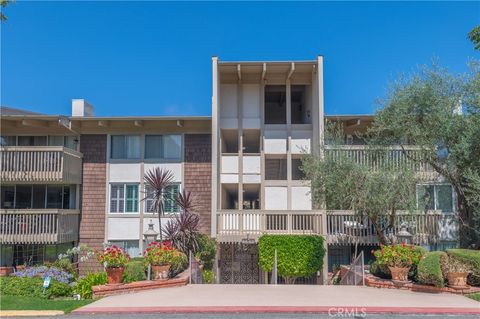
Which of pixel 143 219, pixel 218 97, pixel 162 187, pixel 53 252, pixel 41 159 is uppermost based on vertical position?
pixel 218 97

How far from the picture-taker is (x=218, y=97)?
57.1 ft

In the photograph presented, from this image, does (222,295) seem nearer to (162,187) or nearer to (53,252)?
(162,187)

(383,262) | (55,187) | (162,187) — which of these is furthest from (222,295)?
(55,187)

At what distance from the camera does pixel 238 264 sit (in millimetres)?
16719

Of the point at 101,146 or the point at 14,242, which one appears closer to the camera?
the point at 14,242

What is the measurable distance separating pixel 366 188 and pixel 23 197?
1487 centimetres

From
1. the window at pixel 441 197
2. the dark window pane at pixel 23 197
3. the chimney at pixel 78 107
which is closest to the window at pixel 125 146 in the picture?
the chimney at pixel 78 107

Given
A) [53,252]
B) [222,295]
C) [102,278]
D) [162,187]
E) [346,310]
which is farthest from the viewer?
[53,252]

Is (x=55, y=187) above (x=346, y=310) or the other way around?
above

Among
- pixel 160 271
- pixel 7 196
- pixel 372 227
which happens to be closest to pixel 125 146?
pixel 7 196

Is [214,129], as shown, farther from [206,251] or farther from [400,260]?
[400,260]

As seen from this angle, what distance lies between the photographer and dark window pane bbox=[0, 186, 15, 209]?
58.2ft

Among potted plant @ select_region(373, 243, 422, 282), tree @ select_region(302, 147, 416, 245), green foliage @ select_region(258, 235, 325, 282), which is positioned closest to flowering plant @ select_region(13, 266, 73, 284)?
green foliage @ select_region(258, 235, 325, 282)

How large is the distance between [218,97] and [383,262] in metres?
9.78
